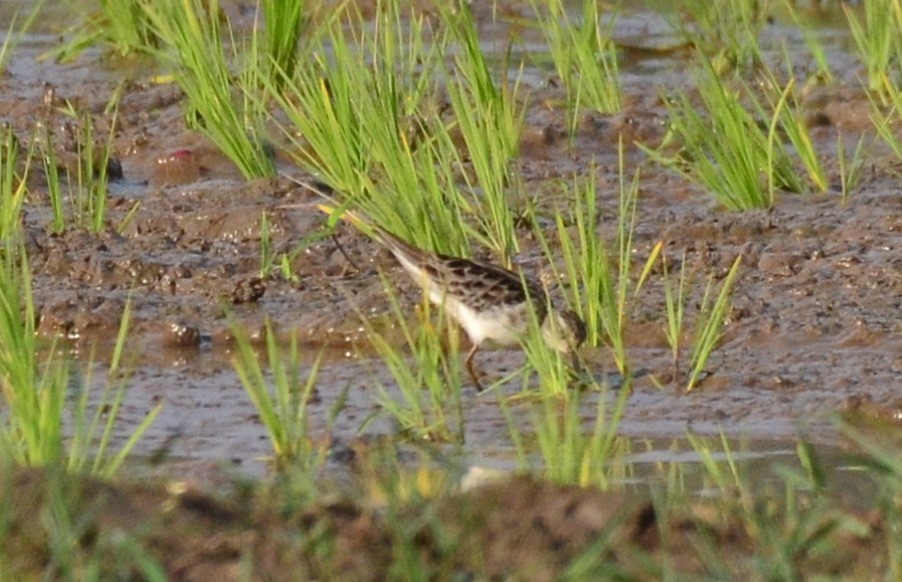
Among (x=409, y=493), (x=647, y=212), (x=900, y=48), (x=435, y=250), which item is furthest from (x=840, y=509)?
(x=900, y=48)

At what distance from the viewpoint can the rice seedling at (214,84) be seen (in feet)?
29.4

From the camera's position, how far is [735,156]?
8.36 meters

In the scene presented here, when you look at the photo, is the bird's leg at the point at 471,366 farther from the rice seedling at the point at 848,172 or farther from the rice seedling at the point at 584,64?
the rice seedling at the point at 584,64

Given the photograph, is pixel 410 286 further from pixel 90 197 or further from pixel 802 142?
pixel 802 142

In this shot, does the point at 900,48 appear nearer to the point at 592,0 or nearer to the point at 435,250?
the point at 592,0

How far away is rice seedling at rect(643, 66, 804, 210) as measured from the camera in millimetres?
8250

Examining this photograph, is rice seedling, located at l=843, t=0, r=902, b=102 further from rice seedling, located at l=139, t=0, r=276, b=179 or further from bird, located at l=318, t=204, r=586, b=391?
bird, located at l=318, t=204, r=586, b=391

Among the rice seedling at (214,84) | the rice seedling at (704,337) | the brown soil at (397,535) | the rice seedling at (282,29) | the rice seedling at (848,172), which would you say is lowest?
the brown soil at (397,535)

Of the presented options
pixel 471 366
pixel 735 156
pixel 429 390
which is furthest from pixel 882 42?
pixel 429 390

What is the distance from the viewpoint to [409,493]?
4.48m

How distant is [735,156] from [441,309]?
2684 millimetres

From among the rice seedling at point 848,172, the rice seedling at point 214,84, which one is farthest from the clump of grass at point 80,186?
the rice seedling at point 848,172

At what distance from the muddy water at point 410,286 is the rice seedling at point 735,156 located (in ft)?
0.36

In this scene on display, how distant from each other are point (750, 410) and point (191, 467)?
5.55ft
